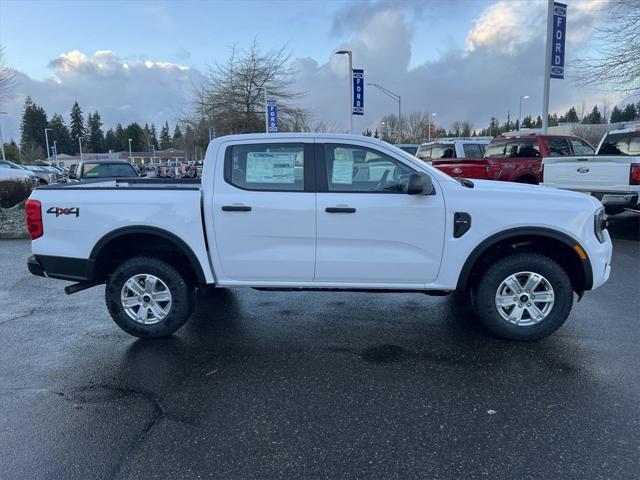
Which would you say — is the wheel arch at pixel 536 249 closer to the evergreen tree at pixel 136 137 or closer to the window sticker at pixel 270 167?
the window sticker at pixel 270 167

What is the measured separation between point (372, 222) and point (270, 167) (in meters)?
1.08

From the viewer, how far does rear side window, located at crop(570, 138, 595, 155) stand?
1255 cm

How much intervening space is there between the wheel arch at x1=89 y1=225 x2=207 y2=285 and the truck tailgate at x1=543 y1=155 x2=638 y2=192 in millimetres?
8017

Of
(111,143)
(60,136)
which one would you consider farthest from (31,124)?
(111,143)

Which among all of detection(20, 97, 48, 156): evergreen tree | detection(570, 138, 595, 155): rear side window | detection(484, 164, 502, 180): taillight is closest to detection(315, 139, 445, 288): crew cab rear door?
detection(484, 164, 502, 180): taillight

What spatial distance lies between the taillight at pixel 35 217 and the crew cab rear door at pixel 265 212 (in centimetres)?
166

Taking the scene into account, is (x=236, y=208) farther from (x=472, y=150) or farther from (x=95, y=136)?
(x=95, y=136)

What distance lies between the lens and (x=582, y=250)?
4.20 m

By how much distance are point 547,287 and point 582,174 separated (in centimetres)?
614

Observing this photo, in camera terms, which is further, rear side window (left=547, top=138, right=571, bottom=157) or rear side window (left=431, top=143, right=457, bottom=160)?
rear side window (left=431, top=143, right=457, bottom=160)

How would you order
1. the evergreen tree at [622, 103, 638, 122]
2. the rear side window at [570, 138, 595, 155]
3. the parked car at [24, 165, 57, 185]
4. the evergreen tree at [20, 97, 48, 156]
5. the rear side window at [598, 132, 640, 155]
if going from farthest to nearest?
the evergreen tree at [20, 97, 48, 156]
the evergreen tree at [622, 103, 638, 122]
the parked car at [24, 165, 57, 185]
the rear side window at [570, 138, 595, 155]
the rear side window at [598, 132, 640, 155]

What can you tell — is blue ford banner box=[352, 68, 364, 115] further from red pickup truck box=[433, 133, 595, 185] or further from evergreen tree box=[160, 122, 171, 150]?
evergreen tree box=[160, 122, 171, 150]

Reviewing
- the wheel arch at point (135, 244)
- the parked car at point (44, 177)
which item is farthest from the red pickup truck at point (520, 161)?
the parked car at point (44, 177)

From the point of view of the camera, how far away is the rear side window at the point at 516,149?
1212 centimetres
